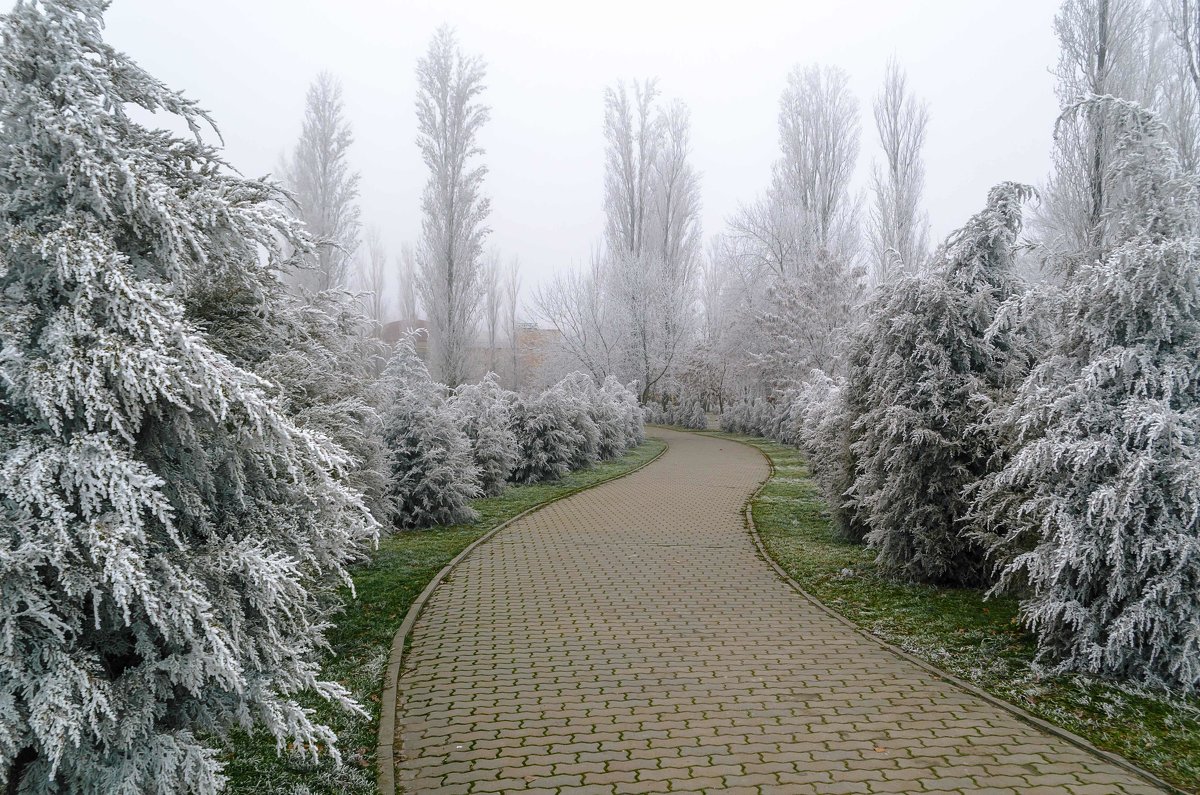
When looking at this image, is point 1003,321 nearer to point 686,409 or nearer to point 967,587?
point 967,587

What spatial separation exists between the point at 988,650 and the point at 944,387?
2807mm

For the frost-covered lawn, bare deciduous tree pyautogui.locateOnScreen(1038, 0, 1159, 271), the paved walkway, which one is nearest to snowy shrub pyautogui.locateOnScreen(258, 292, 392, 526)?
the paved walkway

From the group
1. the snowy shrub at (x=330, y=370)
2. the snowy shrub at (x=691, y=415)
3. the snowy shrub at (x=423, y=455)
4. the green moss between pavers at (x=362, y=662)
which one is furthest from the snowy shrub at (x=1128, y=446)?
the snowy shrub at (x=691, y=415)

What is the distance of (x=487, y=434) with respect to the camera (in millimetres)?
14266

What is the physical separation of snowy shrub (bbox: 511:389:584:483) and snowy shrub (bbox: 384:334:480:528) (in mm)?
5033

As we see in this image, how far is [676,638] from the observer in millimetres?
6141

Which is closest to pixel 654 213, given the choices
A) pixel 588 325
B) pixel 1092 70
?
pixel 588 325

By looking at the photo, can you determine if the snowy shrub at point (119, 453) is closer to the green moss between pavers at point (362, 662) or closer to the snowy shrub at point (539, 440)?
the green moss between pavers at point (362, 662)

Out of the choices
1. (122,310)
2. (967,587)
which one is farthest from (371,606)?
(967,587)

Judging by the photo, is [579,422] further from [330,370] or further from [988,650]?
[330,370]

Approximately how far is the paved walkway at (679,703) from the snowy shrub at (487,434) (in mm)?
5998

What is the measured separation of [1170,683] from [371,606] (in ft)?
21.5

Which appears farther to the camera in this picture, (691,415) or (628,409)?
(691,415)

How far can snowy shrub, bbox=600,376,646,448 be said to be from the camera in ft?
82.6
